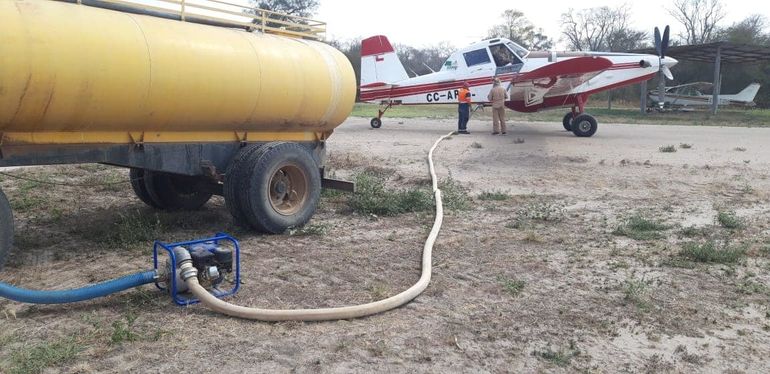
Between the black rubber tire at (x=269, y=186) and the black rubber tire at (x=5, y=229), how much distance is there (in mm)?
2119

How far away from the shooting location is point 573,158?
13094 mm

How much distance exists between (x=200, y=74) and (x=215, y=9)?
1078mm

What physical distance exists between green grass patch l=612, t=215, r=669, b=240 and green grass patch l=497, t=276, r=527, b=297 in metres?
2.16

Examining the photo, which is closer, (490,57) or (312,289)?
(312,289)

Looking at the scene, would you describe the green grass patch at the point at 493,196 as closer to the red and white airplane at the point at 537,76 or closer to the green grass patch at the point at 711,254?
the green grass patch at the point at 711,254

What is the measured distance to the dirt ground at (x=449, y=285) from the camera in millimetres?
3730

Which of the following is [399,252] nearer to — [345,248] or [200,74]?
[345,248]

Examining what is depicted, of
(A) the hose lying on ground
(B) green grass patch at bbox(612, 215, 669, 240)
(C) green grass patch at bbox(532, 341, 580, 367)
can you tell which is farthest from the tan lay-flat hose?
(B) green grass patch at bbox(612, 215, 669, 240)

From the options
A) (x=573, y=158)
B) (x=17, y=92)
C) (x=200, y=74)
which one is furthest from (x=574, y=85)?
(x=17, y=92)

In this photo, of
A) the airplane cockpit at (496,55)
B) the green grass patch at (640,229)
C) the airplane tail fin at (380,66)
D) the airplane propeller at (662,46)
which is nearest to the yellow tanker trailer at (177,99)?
the green grass patch at (640,229)

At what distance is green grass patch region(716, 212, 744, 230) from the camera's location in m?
7.17

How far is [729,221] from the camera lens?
7215 millimetres

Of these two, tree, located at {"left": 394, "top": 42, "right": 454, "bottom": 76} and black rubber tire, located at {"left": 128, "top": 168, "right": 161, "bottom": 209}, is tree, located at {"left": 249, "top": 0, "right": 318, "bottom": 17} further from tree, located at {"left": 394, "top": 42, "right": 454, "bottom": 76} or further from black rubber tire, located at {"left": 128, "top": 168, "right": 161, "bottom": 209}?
black rubber tire, located at {"left": 128, "top": 168, "right": 161, "bottom": 209}

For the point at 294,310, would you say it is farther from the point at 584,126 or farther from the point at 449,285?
the point at 584,126
